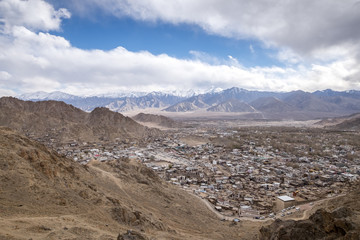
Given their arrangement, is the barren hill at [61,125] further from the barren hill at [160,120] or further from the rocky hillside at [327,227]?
the rocky hillside at [327,227]

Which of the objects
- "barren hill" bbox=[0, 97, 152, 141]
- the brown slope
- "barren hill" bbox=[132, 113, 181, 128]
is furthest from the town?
"barren hill" bbox=[132, 113, 181, 128]

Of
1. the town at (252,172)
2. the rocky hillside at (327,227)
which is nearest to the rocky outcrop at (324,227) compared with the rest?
the rocky hillside at (327,227)

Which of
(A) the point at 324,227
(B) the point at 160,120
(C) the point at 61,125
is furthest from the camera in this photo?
(B) the point at 160,120

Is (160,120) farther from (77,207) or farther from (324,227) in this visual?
(324,227)

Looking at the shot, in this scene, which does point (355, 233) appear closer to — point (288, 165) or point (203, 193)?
point (203, 193)

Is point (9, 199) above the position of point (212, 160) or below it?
above

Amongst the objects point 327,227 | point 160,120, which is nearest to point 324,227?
point 327,227

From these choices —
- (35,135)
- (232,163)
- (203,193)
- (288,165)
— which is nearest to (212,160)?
(232,163)

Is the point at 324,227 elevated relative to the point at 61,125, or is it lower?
lower
